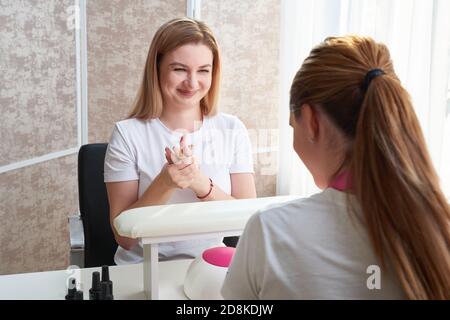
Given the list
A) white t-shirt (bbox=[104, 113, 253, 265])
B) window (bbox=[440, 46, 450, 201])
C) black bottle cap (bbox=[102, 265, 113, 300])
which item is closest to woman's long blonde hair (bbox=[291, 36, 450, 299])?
black bottle cap (bbox=[102, 265, 113, 300])

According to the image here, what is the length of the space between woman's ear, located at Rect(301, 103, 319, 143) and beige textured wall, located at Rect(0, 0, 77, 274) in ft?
4.93

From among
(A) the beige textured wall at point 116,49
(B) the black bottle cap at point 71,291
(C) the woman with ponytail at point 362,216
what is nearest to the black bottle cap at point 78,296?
(B) the black bottle cap at point 71,291

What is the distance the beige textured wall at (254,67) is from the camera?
268cm

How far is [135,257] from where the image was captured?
1.34 metres

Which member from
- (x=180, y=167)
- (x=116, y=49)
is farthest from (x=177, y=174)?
(x=116, y=49)

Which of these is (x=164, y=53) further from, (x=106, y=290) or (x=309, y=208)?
(x=309, y=208)

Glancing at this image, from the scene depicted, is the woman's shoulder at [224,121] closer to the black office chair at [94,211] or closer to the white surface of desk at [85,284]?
the black office chair at [94,211]

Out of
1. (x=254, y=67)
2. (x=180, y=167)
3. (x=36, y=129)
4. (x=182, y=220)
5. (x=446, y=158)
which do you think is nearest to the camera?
(x=182, y=220)

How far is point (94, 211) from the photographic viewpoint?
1581mm

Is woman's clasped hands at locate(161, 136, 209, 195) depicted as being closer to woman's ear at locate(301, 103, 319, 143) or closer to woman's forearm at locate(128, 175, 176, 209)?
woman's forearm at locate(128, 175, 176, 209)

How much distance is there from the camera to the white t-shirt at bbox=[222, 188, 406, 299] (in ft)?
2.09

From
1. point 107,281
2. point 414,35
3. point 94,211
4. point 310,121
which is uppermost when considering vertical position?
point 414,35

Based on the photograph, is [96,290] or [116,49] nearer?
[96,290]

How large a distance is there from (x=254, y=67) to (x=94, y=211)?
4.63 ft
